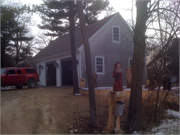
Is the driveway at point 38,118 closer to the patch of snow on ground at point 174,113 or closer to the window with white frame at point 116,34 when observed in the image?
the patch of snow on ground at point 174,113

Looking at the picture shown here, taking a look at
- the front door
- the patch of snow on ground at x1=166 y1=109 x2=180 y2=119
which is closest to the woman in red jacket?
the patch of snow on ground at x1=166 y1=109 x2=180 y2=119

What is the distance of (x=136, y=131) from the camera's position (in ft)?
20.4

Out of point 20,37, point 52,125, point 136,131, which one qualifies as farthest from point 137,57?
point 20,37

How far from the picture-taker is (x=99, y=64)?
17.4 meters

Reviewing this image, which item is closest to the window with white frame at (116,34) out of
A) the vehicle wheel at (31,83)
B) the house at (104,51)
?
the house at (104,51)

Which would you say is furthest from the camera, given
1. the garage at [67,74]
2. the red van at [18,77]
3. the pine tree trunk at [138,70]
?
the garage at [67,74]

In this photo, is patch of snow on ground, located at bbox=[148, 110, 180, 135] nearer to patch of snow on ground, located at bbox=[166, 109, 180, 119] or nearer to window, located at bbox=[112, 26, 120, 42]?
patch of snow on ground, located at bbox=[166, 109, 180, 119]

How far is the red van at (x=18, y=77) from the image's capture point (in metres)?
14.9

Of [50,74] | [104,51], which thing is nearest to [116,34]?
[104,51]

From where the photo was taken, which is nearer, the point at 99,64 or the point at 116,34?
the point at 99,64

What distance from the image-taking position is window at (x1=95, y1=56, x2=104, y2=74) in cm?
1722

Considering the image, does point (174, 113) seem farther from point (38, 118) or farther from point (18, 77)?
point (18, 77)

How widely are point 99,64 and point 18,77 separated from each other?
673 cm

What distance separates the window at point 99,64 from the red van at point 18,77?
5.33 meters
